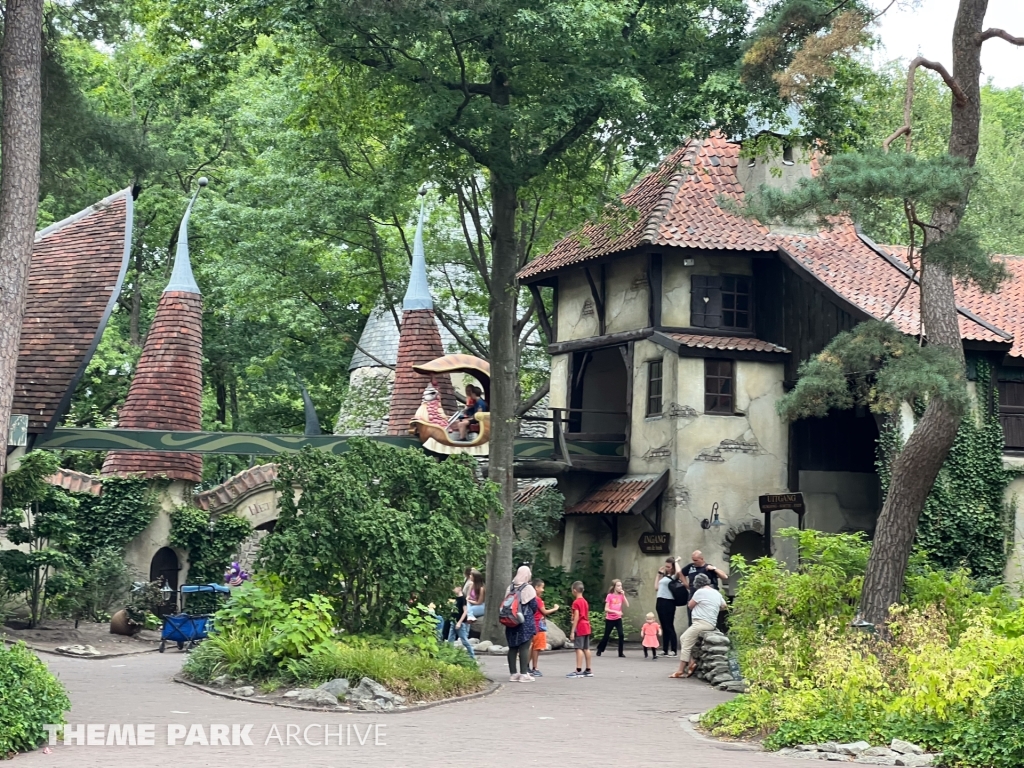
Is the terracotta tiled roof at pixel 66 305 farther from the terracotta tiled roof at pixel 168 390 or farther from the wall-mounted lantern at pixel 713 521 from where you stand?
the wall-mounted lantern at pixel 713 521

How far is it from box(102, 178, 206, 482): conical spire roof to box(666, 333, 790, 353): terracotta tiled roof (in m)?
10.0

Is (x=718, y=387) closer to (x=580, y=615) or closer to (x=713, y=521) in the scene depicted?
(x=713, y=521)

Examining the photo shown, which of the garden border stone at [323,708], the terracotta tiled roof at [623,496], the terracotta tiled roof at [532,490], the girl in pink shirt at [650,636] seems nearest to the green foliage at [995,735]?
the garden border stone at [323,708]

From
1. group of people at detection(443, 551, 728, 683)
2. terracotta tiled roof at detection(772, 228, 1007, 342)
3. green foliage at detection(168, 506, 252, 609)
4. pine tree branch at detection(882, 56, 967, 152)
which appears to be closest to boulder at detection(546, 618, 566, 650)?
group of people at detection(443, 551, 728, 683)

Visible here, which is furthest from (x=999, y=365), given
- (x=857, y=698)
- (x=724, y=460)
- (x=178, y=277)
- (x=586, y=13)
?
(x=178, y=277)

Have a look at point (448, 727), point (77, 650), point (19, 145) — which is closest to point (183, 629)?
point (77, 650)

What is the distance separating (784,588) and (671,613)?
6.29m

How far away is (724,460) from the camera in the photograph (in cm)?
2655

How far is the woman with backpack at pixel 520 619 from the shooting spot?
16531mm

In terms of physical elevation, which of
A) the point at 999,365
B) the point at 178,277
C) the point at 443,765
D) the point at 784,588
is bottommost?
the point at 443,765

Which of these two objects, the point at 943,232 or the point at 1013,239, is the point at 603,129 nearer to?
the point at 943,232

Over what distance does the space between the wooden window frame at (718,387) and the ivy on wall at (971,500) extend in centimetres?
308

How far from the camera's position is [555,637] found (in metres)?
24.4

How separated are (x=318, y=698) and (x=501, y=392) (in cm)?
985
